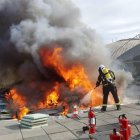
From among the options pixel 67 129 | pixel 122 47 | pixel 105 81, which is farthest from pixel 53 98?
pixel 122 47

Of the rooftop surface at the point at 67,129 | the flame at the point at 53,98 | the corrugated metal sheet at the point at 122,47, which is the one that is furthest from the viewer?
the corrugated metal sheet at the point at 122,47

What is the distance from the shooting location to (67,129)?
8172 millimetres

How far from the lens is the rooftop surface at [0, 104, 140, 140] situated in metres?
7.29

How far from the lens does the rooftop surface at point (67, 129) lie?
7.29 meters

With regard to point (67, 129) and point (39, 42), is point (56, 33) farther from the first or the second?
point (67, 129)

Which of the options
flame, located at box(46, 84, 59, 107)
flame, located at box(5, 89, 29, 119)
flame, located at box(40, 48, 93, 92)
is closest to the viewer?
flame, located at box(5, 89, 29, 119)

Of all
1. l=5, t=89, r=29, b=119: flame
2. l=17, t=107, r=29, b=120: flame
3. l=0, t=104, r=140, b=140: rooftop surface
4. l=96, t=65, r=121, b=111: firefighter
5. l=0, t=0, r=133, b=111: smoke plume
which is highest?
l=0, t=0, r=133, b=111: smoke plume

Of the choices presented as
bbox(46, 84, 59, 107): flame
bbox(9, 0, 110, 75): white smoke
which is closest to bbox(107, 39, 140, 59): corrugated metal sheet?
bbox(9, 0, 110, 75): white smoke

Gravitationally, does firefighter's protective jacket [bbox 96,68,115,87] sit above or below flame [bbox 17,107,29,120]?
above

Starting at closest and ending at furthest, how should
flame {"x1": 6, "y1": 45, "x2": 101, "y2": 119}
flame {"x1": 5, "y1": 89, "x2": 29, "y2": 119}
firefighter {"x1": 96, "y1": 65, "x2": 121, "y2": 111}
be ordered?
firefighter {"x1": 96, "y1": 65, "x2": 121, "y2": 111} < flame {"x1": 5, "y1": 89, "x2": 29, "y2": 119} < flame {"x1": 6, "y1": 45, "x2": 101, "y2": 119}

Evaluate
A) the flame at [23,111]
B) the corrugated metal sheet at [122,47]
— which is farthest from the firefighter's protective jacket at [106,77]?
the corrugated metal sheet at [122,47]

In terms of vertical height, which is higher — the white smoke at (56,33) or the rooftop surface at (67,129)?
the white smoke at (56,33)

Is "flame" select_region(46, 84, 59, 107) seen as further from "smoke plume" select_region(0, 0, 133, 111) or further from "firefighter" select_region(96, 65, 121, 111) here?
"firefighter" select_region(96, 65, 121, 111)

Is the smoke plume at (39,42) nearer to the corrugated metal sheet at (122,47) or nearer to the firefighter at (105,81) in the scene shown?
the firefighter at (105,81)
